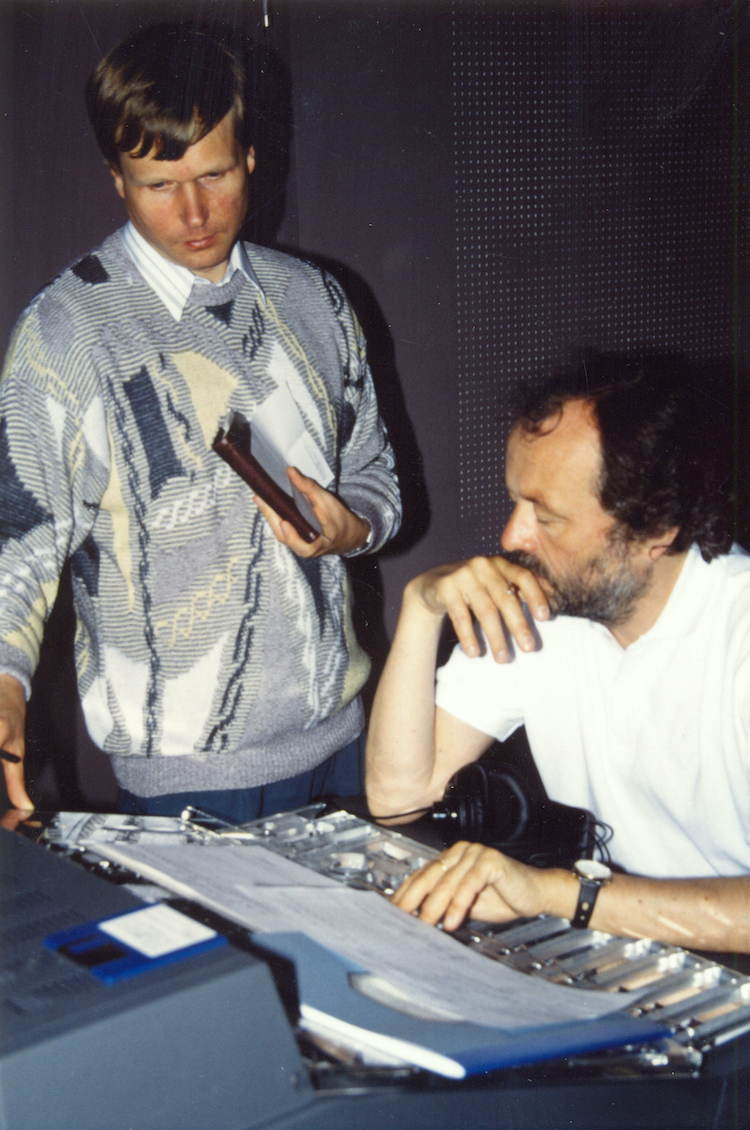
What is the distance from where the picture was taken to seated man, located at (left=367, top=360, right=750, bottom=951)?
1.36 meters

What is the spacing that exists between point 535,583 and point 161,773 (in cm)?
71

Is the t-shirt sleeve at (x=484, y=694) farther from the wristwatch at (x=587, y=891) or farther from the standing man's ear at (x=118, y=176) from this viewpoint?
the standing man's ear at (x=118, y=176)

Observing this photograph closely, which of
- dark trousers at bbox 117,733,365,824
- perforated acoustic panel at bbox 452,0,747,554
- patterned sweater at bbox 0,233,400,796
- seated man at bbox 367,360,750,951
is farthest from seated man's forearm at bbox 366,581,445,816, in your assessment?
perforated acoustic panel at bbox 452,0,747,554

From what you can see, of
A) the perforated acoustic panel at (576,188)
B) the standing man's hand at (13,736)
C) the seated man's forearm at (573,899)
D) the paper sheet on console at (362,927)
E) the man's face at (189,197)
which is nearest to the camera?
the paper sheet on console at (362,927)

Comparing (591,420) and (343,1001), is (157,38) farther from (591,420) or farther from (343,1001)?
(343,1001)

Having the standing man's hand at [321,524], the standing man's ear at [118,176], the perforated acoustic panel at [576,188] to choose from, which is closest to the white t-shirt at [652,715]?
the standing man's hand at [321,524]

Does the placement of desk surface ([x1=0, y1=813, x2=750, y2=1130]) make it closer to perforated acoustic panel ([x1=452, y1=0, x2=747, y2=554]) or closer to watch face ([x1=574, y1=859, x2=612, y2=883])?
watch face ([x1=574, y1=859, x2=612, y2=883])

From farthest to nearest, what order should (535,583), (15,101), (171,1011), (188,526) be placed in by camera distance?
1. (15,101)
2. (188,526)
3. (535,583)
4. (171,1011)

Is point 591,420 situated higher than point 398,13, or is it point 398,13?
point 398,13

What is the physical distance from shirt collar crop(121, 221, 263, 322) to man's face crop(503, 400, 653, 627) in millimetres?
592

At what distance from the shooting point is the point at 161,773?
1.62 metres

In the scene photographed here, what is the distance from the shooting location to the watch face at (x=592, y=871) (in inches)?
37.9

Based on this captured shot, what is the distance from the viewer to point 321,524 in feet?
5.16

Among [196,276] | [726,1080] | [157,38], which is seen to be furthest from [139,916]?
[157,38]
